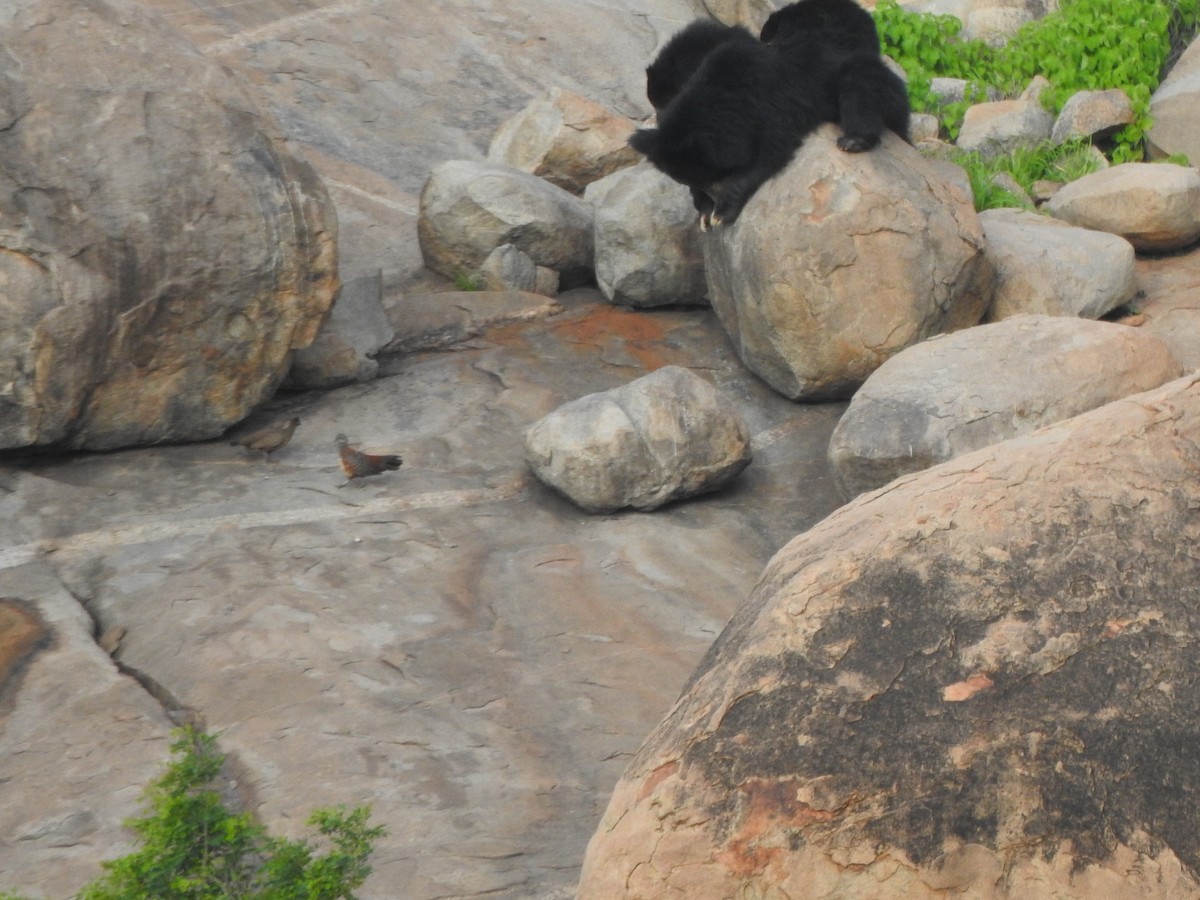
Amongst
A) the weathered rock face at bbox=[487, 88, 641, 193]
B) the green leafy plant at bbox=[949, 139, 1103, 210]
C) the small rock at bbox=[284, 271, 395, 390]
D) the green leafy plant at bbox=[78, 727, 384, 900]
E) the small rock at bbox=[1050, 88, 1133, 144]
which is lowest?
the small rock at bbox=[284, 271, 395, 390]

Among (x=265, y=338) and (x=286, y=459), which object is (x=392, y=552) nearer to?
(x=286, y=459)

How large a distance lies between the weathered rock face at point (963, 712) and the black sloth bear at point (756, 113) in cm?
398

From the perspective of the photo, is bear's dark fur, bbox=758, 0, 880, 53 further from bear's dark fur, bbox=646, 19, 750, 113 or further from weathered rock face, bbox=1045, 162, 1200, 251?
weathered rock face, bbox=1045, 162, 1200, 251

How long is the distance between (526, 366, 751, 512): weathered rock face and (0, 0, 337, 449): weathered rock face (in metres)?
1.50

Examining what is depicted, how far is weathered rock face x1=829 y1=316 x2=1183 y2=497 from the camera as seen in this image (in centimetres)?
570

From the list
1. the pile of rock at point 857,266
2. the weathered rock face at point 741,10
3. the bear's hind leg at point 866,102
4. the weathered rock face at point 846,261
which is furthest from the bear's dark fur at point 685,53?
the weathered rock face at point 741,10

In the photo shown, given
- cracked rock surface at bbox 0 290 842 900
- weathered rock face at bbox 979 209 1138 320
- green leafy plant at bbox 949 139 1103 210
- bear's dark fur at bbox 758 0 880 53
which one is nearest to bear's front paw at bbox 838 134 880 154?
bear's dark fur at bbox 758 0 880 53

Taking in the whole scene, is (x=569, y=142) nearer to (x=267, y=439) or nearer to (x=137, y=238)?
(x=267, y=439)

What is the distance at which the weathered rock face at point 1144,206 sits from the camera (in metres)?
8.27

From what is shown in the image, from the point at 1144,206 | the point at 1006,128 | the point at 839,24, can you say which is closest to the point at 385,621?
the point at 839,24

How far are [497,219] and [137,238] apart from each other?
271 centimetres

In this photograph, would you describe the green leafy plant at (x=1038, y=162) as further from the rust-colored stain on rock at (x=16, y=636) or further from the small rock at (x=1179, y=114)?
the rust-colored stain on rock at (x=16, y=636)

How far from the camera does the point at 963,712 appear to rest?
2.77m

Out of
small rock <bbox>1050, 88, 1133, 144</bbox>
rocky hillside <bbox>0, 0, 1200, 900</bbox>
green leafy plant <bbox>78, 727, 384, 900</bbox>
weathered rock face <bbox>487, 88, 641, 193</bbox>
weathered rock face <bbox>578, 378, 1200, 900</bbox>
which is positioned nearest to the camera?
weathered rock face <bbox>578, 378, 1200, 900</bbox>
